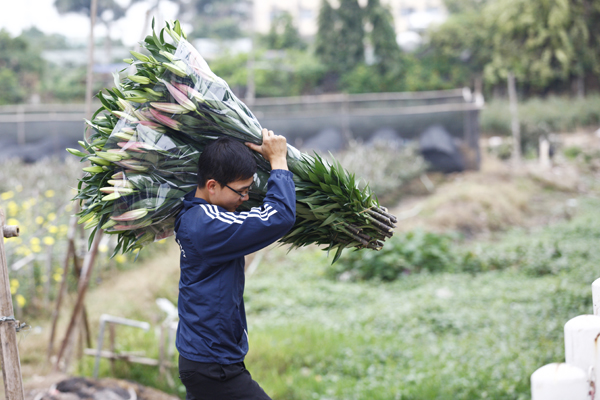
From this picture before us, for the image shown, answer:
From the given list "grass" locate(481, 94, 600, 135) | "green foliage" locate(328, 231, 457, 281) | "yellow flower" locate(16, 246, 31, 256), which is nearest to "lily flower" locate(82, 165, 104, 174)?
"yellow flower" locate(16, 246, 31, 256)

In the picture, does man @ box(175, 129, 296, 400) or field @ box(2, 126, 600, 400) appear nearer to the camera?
man @ box(175, 129, 296, 400)

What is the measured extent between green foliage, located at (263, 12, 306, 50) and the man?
26.3 meters

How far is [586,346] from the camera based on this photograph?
1366 millimetres

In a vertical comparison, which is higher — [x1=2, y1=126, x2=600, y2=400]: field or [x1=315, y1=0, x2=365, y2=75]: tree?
[x1=315, y1=0, x2=365, y2=75]: tree

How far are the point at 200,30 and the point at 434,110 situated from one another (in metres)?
22.9

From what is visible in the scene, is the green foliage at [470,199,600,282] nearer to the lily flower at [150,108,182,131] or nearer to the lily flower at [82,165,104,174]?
the lily flower at [150,108,182,131]

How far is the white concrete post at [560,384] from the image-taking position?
123 cm

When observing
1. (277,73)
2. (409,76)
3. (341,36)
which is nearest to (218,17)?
(277,73)

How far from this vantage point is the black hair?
1.96 metres

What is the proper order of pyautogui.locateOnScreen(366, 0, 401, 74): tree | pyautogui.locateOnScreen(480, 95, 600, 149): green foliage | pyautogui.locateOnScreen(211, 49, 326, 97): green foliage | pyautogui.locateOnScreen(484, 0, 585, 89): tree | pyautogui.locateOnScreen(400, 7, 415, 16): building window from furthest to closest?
pyautogui.locateOnScreen(400, 7, 415, 16): building window, pyautogui.locateOnScreen(211, 49, 326, 97): green foliage, pyautogui.locateOnScreen(366, 0, 401, 74): tree, pyautogui.locateOnScreen(480, 95, 600, 149): green foliage, pyautogui.locateOnScreen(484, 0, 585, 89): tree

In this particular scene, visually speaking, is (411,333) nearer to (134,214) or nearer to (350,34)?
(134,214)

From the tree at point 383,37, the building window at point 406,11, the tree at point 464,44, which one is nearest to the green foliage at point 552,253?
the tree at point 383,37

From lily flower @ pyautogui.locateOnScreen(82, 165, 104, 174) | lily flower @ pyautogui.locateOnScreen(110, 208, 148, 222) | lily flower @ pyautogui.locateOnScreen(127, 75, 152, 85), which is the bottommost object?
lily flower @ pyautogui.locateOnScreen(110, 208, 148, 222)

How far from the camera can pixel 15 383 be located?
213 cm
